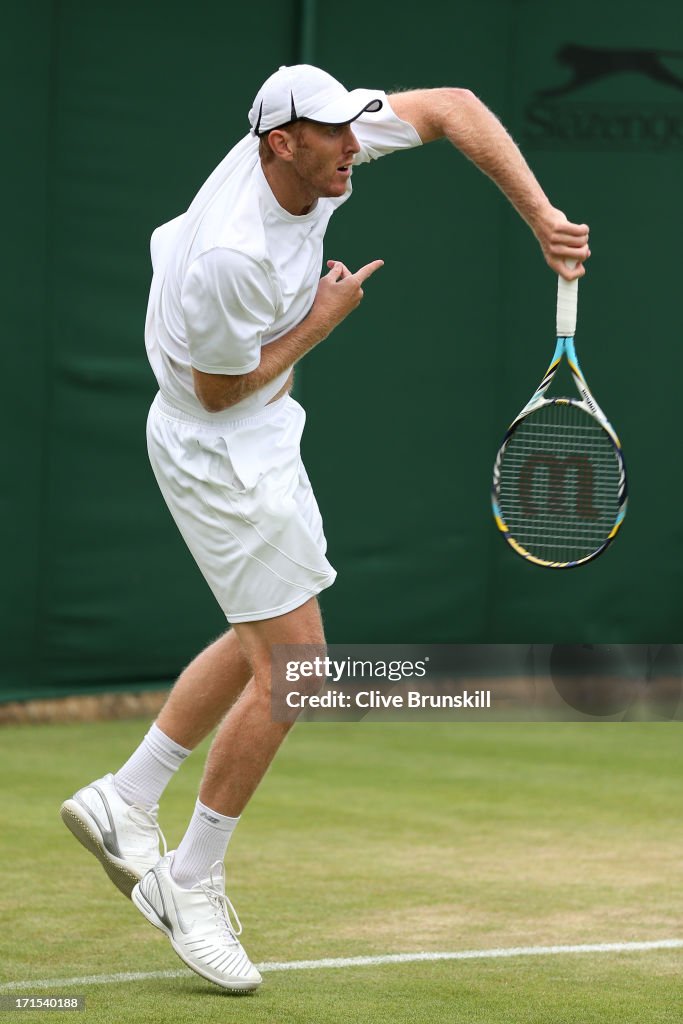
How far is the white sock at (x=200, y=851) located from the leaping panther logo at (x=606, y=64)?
5007 millimetres

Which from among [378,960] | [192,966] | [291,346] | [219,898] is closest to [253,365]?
[291,346]

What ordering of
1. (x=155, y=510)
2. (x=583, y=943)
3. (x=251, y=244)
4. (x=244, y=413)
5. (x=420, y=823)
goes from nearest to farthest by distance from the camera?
(x=251, y=244) < (x=244, y=413) < (x=583, y=943) < (x=420, y=823) < (x=155, y=510)

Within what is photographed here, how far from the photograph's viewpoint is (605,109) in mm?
8047

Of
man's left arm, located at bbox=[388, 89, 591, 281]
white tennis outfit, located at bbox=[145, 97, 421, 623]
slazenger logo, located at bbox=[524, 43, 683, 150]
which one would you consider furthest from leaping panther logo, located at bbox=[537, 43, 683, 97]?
white tennis outfit, located at bbox=[145, 97, 421, 623]

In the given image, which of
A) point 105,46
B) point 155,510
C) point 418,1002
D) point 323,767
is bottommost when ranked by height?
point 323,767

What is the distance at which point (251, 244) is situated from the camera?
354cm

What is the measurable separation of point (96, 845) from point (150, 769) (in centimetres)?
21

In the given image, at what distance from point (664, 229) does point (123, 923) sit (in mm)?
4859

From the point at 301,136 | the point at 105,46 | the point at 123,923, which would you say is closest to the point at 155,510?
the point at 105,46

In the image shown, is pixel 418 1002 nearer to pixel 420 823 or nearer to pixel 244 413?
pixel 244 413

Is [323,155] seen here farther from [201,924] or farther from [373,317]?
[373,317]

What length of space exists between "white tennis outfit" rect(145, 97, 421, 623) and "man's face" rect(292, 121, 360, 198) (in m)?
0.08

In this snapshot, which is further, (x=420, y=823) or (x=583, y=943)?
(x=420, y=823)

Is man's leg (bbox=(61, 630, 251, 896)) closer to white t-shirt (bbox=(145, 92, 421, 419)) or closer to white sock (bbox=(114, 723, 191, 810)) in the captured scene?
white sock (bbox=(114, 723, 191, 810))
